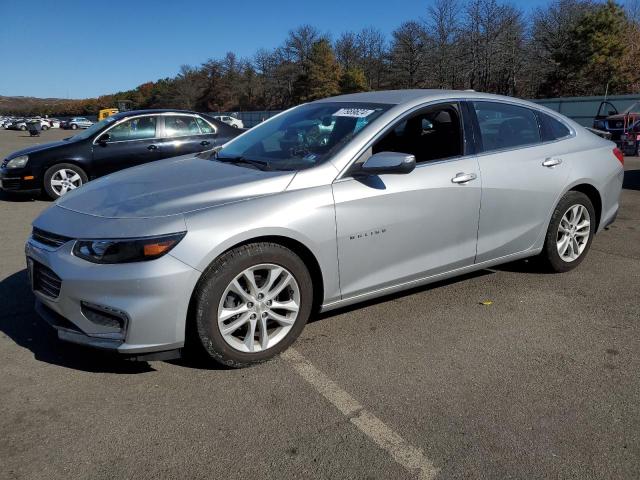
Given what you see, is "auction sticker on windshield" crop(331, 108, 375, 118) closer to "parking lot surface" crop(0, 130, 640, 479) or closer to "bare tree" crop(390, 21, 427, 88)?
"parking lot surface" crop(0, 130, 640, 479)

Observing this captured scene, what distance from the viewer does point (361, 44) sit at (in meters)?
78.8

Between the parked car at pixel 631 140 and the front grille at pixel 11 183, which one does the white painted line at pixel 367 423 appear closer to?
the front grille at pixel 11 183

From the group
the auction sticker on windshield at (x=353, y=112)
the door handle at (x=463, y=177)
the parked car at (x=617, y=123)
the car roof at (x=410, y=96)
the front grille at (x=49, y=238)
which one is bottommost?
the front grille at (x=49, y=238)

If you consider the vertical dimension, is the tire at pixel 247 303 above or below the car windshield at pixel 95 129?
below

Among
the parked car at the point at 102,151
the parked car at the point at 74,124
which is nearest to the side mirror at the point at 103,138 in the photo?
the parked car at the point at 102,151

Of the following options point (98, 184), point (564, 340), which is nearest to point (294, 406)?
point (564, 340)

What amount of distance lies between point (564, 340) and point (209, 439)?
7.78 feet

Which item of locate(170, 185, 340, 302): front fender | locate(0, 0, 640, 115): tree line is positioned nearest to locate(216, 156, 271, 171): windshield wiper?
locate(170, 185, 340, 302): front fender

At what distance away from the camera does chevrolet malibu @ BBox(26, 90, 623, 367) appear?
2.87m

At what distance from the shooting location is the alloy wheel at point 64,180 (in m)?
8.95

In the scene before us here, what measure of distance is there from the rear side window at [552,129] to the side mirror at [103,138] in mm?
7024

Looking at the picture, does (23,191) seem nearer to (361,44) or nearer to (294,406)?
(294,406)

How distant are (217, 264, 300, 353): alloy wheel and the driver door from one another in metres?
0.39

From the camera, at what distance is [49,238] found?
316 cm
